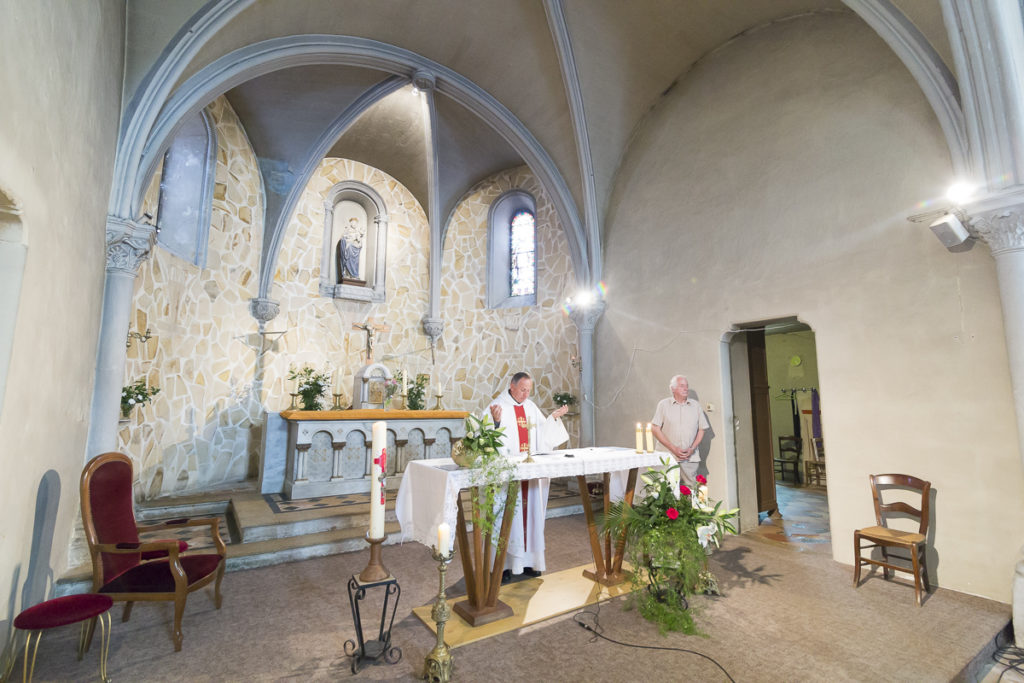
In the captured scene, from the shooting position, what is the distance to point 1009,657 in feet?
11.0

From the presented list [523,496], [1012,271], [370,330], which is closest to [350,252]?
[370,330]

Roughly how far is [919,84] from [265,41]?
672 centimetres

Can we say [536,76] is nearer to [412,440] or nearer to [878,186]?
[878,186]

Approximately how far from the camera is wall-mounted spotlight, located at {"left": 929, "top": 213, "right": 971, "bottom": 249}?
4.12 metres

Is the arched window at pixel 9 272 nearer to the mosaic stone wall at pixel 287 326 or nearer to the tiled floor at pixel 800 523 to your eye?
the mosaic stone wall at pixel 287 326

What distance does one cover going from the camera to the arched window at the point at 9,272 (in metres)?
2.41

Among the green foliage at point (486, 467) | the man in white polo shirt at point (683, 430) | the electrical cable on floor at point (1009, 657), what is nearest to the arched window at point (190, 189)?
the green foliage at point (486, 467)

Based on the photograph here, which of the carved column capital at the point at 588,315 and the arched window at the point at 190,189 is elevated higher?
the arched window at the point at 190,189

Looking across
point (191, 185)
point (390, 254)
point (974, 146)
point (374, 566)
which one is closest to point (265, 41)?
point (191, 185)

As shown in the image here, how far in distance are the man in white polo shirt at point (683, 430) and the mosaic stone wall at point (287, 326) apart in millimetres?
3148

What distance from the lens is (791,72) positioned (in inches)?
230

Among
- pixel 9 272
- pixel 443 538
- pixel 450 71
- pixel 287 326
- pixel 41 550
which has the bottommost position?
pixel 41 550

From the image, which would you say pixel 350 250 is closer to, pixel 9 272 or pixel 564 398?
pixel 564 398

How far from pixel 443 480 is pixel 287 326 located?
21.1 ft
